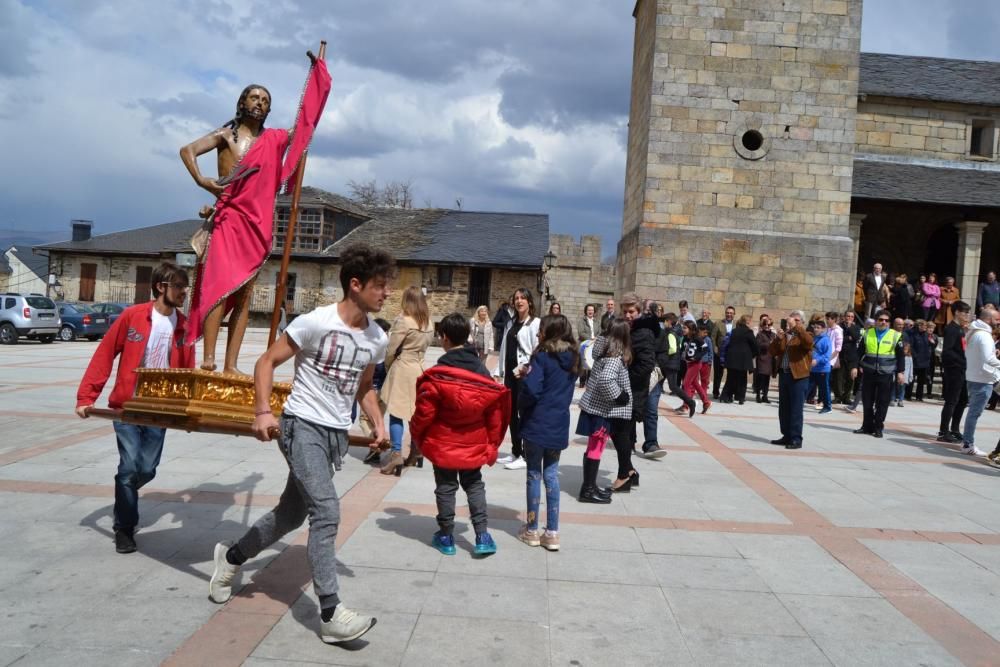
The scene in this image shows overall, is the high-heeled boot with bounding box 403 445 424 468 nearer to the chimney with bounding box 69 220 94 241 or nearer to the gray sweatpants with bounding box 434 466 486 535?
the gray sweatpants with bounding box 434 466 486 535

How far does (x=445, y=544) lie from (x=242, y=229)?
2.23 m

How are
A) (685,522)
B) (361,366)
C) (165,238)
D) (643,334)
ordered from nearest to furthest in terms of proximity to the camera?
(361,366)
(685,522)
(643,334)
(165,238)

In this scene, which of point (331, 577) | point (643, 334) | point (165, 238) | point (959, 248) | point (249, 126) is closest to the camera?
point (331, 577)

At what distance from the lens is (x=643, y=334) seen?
710 cm

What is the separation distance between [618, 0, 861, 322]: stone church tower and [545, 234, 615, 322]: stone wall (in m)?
19.9

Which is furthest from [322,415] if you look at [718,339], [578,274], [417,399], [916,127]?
[578,274]

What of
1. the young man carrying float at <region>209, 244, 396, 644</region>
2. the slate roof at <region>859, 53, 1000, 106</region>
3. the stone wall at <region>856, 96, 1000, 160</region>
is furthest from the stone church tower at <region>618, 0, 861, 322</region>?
the young man carrying float at <region>209, 244, 396, 644</region>

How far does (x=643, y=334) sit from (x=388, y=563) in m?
3.60

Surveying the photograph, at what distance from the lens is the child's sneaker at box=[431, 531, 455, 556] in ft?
15.3

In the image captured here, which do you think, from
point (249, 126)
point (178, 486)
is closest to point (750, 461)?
point (178, 486)

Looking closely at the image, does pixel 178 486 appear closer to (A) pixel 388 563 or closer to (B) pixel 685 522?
(A) pixel 388 563

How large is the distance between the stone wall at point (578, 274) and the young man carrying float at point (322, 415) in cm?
3327

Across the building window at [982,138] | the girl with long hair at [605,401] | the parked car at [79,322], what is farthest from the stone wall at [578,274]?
the girl with long hair at [605,401]

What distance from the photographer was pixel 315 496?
3363 mm
